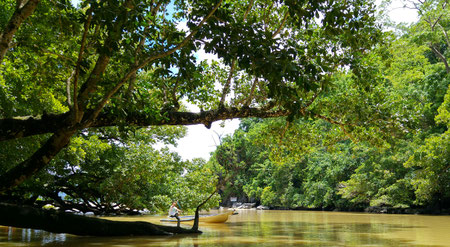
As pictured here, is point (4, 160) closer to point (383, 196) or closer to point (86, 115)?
point (86, 115)

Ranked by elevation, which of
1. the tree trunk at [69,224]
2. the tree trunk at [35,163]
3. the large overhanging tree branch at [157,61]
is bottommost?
the tree trunk at [69,224]

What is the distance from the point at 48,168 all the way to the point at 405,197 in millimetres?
20704

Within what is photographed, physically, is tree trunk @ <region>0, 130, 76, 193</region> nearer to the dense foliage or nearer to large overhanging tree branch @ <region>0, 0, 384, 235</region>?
large overhanging tree branch @ <region>0, 0, 384, 235</region>

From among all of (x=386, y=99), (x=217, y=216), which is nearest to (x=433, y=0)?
(x=386, y=99)

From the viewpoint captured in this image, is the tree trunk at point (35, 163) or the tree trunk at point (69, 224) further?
the tree trunk at point (69, 224)

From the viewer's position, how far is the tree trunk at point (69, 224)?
7262 millimetres

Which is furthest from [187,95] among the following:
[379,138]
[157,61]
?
[379,138]

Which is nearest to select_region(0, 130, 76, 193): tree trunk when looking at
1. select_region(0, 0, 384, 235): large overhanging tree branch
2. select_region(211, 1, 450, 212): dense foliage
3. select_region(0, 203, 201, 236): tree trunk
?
select_region(0, 0, 384, 235): large overhanging tree branch

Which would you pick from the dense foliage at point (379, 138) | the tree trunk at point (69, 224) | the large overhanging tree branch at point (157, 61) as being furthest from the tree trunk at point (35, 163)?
the dense foliage at point (379, 138)

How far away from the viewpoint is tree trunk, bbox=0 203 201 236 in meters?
7.26

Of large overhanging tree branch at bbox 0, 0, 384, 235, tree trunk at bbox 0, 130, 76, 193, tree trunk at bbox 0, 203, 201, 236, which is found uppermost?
large overhanging tree branch at bbox 0, 0, 384, 235

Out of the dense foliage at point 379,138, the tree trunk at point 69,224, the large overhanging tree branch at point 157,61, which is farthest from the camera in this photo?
the dense foliage at point 379,138

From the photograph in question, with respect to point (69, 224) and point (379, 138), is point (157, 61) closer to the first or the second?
point (69, 224)

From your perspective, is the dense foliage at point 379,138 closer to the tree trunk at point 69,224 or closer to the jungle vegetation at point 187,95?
the jungle vegetation at point 187,95
